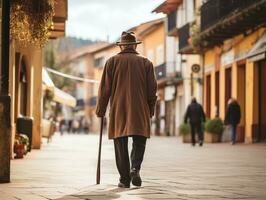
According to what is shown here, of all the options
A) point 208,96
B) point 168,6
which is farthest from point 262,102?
point 168,6

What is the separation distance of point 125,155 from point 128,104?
0.59m

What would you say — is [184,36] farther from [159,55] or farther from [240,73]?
[159,55]

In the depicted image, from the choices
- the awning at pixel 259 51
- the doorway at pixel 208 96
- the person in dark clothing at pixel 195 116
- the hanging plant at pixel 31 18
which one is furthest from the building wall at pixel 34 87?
the doorway at pixel 208 96

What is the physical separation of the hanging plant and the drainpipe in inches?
46.4

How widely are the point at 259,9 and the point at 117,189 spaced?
58.9 ft

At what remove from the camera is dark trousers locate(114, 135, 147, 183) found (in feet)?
32.5

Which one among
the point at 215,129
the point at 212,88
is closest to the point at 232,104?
the point at 215,129

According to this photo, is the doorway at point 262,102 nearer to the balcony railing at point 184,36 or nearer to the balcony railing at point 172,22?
the balcony railing at point 184,36

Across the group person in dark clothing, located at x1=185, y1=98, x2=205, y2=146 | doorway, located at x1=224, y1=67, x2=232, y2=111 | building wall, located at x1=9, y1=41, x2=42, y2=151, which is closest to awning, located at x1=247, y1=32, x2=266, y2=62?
person in dark clothing, located at x1=185, y1=98, x2=205, y2=146

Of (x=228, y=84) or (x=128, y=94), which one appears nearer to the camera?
(x=128, y=94)

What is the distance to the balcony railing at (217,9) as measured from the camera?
29.6 metres

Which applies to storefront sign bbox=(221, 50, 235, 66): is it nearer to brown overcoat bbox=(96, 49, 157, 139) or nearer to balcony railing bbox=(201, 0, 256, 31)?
balcony railing bbox=(201, 0, 256, 31)

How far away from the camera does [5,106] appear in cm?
1027

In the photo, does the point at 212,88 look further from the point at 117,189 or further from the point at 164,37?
the point at 117,189
